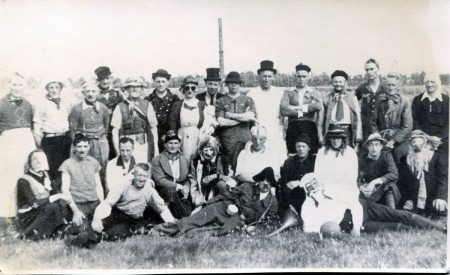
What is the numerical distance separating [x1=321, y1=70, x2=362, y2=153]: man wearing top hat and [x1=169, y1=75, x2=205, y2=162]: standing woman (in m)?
1.50

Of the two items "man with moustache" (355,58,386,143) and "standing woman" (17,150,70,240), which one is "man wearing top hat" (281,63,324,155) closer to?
"man with moustache" (355,58,386,143)

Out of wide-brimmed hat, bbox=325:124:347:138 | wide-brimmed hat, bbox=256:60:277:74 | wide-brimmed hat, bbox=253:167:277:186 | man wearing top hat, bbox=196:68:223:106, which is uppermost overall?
wide-brimmed hat, bbox=256:60:277:74

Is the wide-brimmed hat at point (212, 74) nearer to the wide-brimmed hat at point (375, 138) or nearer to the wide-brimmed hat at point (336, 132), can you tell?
the wide-brimmed hat at point (336, 132)

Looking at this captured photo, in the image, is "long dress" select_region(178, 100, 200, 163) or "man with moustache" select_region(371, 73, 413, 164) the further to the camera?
"man with moustache" select_region(371, 73, 413, 164)

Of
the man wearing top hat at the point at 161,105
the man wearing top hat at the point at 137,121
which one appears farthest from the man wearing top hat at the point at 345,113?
the man wearing top hat at the point at 137,121

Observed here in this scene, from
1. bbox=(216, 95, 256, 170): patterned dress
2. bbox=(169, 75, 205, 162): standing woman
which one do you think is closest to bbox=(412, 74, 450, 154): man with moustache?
bbox=(216, 95, 256, 170): patterned dress

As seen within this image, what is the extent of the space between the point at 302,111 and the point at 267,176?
877 mm

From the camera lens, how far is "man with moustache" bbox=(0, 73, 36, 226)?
739 cm

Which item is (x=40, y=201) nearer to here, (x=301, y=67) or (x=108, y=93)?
(x=108, y=93)

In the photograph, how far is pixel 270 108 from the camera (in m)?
7.55

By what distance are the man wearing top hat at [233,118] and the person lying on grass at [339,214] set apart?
876 millimetres

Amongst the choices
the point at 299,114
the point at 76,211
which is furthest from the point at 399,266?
the point at 76,211

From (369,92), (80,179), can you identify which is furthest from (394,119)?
(80,179)

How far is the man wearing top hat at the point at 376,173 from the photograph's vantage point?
7.55m
